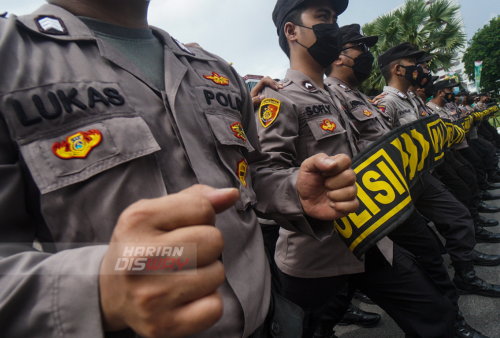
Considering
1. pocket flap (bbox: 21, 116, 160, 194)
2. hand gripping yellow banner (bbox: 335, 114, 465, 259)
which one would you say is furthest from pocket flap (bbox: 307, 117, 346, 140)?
pocket flap (bbox: 21, 116, 160, 194)

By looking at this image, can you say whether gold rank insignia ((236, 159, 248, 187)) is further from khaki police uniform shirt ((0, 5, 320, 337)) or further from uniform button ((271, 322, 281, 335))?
uniform button ((271, 322, 281, 335))

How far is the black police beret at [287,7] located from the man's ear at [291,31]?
9cm

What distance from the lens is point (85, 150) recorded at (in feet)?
2.25

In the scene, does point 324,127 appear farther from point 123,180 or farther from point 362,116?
point 123,180

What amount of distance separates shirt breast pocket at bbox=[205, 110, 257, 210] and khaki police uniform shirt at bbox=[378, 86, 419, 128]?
2944mm

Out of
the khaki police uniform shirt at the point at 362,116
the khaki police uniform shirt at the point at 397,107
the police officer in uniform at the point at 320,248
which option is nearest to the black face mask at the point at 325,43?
the police officer in uniform at the point at 320,248

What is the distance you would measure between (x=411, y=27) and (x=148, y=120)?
14301mm

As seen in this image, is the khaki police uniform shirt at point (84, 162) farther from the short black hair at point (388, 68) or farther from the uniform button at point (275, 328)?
the short black hair at point (388, 68)

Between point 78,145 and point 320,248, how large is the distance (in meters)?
1.43

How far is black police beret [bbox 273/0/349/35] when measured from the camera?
2258 mm

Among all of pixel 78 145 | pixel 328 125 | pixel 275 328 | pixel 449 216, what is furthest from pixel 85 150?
pixel 449 216

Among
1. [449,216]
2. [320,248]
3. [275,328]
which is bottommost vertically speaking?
[449,216]

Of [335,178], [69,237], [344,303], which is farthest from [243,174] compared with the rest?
[344,303]

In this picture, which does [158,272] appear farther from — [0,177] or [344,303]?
[344,303]
